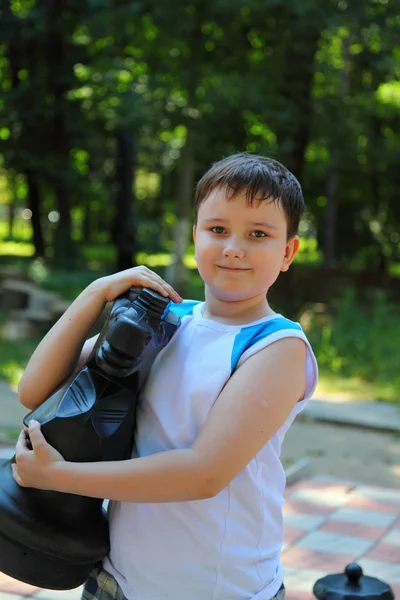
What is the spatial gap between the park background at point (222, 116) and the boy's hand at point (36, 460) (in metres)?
6.86

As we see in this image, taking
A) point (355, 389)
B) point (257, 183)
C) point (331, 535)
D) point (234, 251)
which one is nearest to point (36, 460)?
point (234, 251)

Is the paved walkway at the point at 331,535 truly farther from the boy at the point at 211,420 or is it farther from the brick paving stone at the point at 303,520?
the boy at the point at 211,420

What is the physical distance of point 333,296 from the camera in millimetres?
15602

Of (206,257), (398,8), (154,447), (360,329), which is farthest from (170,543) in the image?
(398,8)

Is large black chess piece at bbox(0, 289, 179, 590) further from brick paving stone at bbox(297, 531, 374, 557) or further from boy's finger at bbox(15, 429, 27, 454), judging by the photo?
brick paving stone at bbox(297, 531, 374, 557)

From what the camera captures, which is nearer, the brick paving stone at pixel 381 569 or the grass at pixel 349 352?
the brick paving stone at pixel 381 569

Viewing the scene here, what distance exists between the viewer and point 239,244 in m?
1.49

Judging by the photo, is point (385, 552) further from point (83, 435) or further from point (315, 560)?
point (83, 435)

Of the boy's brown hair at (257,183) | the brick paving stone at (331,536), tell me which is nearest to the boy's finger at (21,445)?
the boy's brown hair at (257,183)

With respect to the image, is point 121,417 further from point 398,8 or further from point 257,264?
point 398,8

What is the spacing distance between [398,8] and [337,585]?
10.7 metres

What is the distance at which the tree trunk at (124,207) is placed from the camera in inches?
653

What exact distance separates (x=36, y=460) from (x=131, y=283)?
0.35 m

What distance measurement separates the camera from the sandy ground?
544cm
